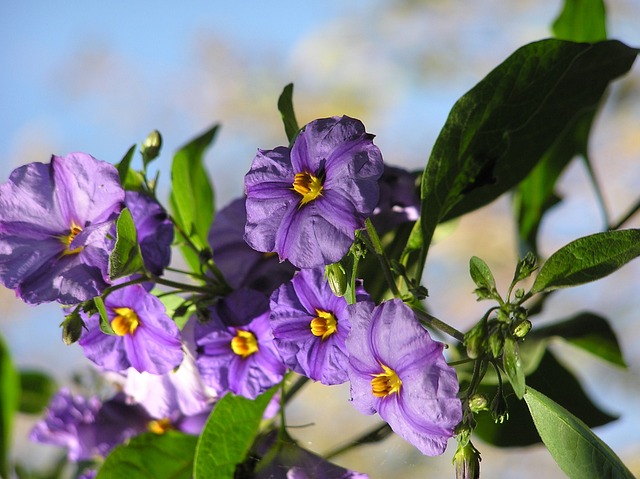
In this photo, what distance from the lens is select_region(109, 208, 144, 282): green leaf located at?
1.46 feet

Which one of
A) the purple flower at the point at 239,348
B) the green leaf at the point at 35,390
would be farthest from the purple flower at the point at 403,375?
the green leaf at the point at 35,390

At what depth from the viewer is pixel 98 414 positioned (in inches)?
27.4

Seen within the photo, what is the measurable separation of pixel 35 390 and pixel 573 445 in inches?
29.6

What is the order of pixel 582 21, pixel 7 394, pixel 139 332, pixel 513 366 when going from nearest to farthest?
pixel 513 366
pixel 139 332
pixel 582 21
pixel 7 394

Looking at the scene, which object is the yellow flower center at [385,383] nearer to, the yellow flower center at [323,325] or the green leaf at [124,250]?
the yellow flower center at [323,325]

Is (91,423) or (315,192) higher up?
(315,192)

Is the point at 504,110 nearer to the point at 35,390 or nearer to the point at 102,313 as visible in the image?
the point at 102,313

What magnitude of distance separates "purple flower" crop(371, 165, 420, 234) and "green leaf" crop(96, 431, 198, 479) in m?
0.24

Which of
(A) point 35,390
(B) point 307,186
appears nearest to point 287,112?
(B) point 307,186

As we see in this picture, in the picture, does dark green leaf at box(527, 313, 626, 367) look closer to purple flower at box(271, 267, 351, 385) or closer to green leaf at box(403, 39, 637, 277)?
green leaf at box(403, 39, 637, 277)

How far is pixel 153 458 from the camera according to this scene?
24.9 inches

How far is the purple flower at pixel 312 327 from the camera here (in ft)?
1.48

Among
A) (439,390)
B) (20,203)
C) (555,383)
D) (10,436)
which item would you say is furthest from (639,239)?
(10,436)

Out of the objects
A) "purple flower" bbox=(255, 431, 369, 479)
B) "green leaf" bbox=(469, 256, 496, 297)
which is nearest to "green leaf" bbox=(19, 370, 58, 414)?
"purple flower" bbox=(255, 431, 369, 479)
